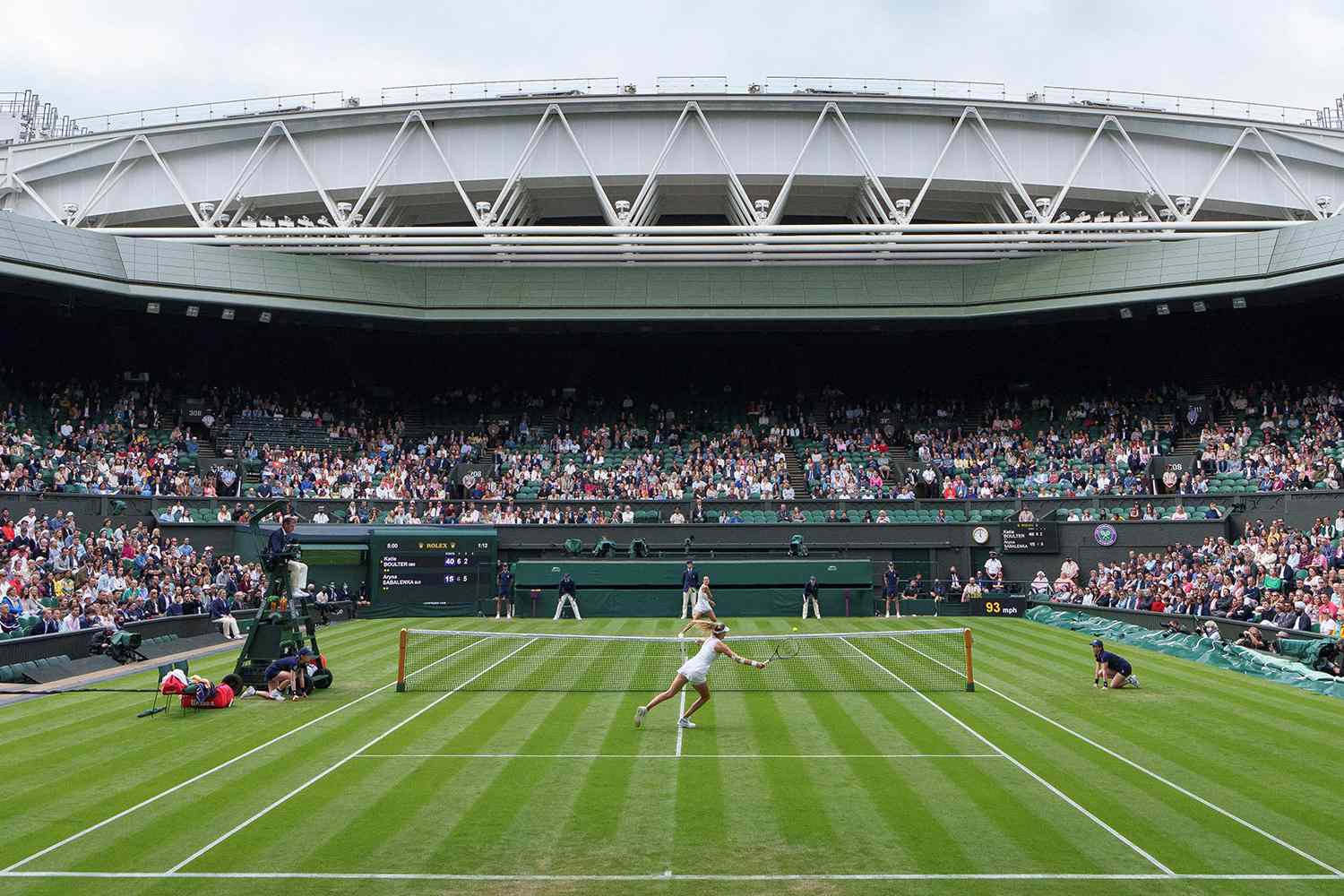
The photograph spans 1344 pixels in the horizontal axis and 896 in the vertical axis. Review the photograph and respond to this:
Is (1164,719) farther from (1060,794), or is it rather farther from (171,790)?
(171,790)

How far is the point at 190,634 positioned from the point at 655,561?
50.3ft

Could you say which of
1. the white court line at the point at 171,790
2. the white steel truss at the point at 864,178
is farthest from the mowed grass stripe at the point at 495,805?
the white steel truss at the point at 864,178

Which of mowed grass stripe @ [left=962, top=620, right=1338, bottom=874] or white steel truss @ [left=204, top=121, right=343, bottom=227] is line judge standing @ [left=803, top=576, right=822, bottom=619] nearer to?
mowed grass stripe @ [left=962, top=620, right=1338, bottom=874]

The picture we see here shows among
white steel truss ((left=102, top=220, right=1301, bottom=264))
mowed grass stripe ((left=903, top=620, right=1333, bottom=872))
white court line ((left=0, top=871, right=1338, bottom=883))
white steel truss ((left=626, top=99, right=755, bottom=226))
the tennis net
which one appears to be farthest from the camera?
white steel truss ((left=626, top=99, right=755, bottom=226))

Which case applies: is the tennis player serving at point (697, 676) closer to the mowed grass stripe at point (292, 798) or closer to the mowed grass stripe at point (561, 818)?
the mowed grass stripe at point (561, 818)

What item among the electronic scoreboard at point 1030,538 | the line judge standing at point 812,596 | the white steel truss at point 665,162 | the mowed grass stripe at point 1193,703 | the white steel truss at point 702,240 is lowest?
the mowed grass stripe at point 1193,703

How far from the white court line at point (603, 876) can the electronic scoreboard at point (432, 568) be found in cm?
2918

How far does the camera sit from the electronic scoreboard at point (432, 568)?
127ft

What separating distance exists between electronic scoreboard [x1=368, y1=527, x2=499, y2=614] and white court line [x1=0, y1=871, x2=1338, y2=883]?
2918 cm

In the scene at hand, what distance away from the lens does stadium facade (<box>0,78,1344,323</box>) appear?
4200 centimetres

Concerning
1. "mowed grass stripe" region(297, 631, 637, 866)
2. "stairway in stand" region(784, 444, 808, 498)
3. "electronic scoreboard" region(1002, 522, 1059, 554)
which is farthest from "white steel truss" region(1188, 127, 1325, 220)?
"mowed grass stripe" region(297, 631, 637, 866)

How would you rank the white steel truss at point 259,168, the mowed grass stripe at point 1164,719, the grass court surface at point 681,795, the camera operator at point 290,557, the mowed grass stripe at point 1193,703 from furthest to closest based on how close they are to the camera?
the white steel truss at point 259,168
the camera operator at point 290,557
the mowed grass stripe at point 1193,703
the mowed grass stripe at point 1164,719
the grass court surface at point 681,795

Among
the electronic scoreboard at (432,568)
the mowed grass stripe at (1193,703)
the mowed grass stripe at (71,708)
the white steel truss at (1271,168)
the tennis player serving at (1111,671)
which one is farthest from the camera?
the white steel truss at (1271,168)

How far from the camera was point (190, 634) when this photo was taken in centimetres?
2988
